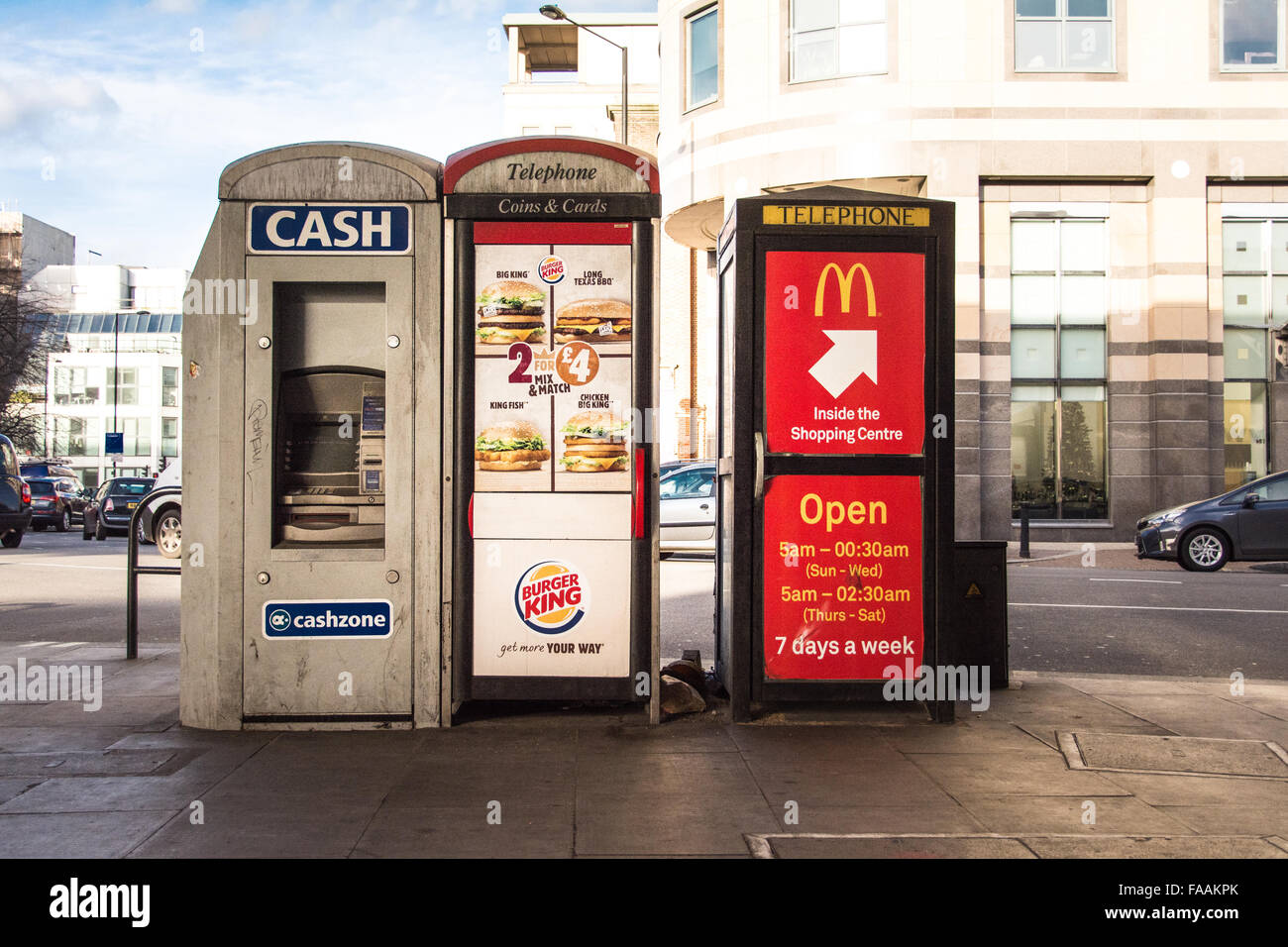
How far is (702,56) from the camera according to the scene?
1035 inches

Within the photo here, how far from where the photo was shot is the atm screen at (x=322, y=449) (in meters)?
6.32

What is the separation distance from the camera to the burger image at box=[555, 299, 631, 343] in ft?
20.5

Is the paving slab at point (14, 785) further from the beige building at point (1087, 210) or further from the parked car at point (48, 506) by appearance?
the parked car at point (48, 506)

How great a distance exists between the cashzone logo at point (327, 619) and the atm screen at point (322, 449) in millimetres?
775

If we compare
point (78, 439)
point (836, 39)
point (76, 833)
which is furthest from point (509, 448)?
point (78, 439)

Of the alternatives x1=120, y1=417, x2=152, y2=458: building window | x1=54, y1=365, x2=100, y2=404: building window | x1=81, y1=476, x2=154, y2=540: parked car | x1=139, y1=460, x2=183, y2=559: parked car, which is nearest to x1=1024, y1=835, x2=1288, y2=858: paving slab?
x1=139, y1=460, x2=183, y2=559: parked car

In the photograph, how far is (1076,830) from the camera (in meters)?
4.50

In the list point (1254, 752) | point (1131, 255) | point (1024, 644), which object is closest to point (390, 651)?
point (1254, 752)

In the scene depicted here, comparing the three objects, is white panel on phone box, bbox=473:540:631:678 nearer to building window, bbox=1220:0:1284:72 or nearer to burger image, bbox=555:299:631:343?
burger image, bbox=555:299:631:343

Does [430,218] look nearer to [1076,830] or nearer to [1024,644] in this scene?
[1076,830]

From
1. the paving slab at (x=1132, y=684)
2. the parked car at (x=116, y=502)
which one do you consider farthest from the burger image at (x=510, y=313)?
the parked car at (x=116, y=502)

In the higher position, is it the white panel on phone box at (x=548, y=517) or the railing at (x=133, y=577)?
the white panel on phone box at (x=548, y=517)

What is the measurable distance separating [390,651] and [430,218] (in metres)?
2.40

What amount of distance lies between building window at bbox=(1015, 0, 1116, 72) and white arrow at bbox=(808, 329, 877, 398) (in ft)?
64.4
